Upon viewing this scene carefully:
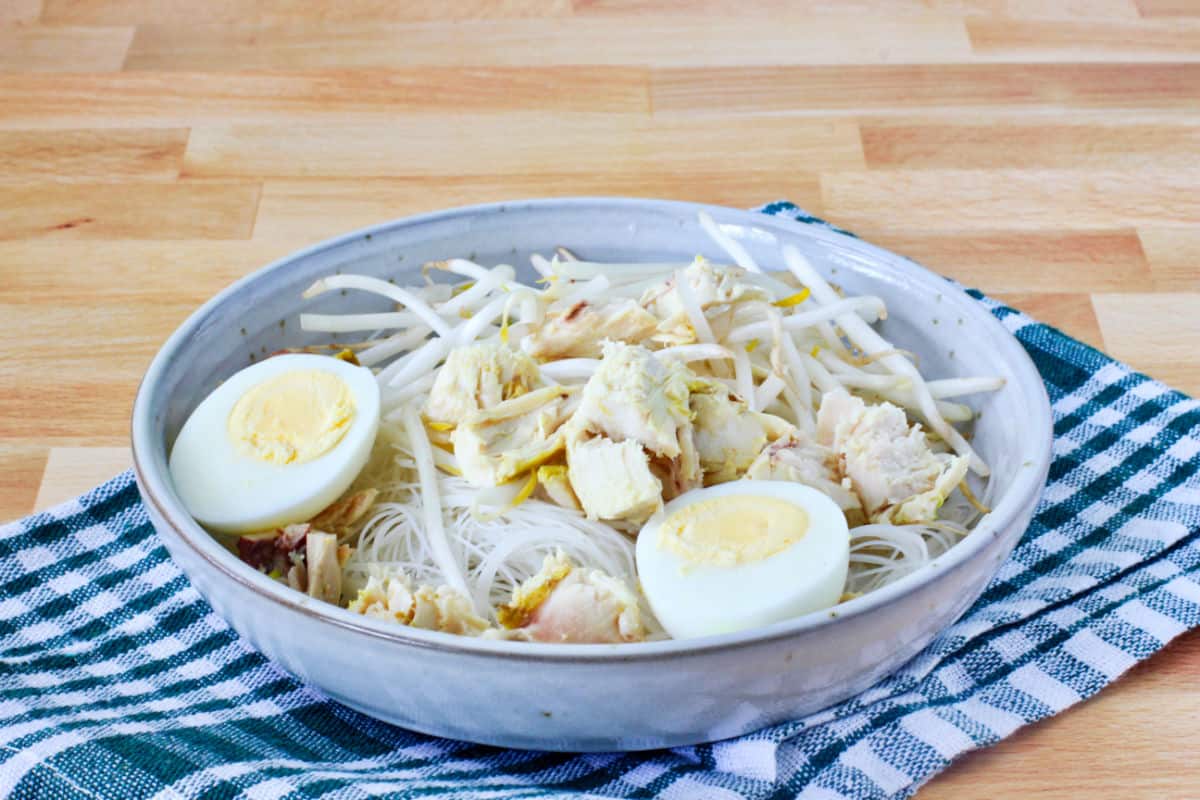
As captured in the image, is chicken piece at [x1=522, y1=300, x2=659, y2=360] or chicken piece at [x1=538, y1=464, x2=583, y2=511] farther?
chicken piece at [x1=522, y1=300, x2=659, y2=360]

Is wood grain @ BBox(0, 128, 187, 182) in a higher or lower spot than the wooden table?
lower

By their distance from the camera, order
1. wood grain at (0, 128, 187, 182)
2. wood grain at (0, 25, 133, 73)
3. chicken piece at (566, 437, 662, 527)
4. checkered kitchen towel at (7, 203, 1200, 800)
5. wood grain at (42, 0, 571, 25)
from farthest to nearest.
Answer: wood grain at (42, 0, 571, 25)
wood grain at (0, 25, 133, 73)
wood grain at (0, 128, 187, 182)
chicken piece at (566, 437, 662, 527)
checkered kitchen towel at (7, 203, 1200, 800)

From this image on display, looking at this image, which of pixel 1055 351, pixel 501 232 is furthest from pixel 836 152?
pixel 501 232

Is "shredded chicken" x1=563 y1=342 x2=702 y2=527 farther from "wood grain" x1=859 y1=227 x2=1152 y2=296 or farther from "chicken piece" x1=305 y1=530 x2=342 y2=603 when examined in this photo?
"wood grain" x1=859 y1=227 x2=1152 y2=296

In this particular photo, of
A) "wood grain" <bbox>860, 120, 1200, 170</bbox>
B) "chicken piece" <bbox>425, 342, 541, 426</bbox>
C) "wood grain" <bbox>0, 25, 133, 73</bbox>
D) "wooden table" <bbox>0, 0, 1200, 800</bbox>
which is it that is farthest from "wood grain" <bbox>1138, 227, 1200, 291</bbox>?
"wood grain" <bbox>0, 25, 133, 73</bbox>

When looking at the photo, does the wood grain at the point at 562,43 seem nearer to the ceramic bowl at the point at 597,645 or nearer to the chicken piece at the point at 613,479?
the ceramic bowl at the point at 597,645

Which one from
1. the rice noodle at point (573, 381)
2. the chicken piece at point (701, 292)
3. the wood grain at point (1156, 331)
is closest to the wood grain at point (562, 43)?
the wood grain at point (1156, 331)

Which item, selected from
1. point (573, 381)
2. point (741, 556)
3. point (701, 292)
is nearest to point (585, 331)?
point (573, 381)
